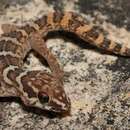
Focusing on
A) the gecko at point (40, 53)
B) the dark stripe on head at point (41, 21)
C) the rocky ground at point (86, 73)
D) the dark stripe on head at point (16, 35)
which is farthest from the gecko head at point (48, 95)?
the dark stripe on head at point (41, 21)

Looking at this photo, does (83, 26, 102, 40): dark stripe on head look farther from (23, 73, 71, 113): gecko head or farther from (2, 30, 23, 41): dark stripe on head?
(23, 73, 71, 113): gecko head

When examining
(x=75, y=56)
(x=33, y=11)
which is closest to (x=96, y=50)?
(x=75, y=56)

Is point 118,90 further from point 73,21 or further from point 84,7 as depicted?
point 84,7

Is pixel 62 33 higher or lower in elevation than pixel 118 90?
higher

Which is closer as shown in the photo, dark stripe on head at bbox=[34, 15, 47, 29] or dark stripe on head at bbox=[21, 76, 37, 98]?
dark stripe on head at bbox=[21, 76, 37, 98]

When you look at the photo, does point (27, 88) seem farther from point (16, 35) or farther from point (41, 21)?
point (41, 21)

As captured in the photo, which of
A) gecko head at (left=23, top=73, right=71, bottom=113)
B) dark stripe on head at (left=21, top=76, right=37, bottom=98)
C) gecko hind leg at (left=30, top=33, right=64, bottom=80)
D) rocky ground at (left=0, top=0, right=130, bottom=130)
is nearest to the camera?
gecko head at (left=23, top=73, right=71, bottom=113)

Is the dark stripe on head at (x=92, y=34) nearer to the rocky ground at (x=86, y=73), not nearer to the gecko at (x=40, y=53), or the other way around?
the gecko at (x=40, y=53)

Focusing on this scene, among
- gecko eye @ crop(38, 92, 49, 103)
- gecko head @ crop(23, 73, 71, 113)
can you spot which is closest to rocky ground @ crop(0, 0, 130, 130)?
gecko head @ crop(23, 73, 71, 113)
